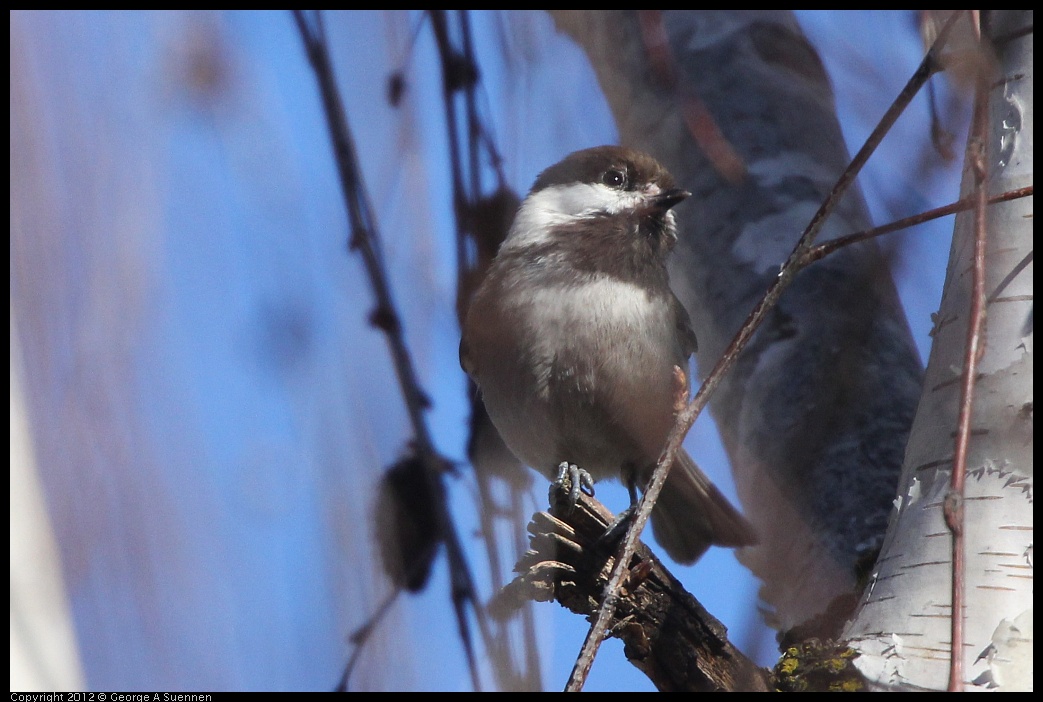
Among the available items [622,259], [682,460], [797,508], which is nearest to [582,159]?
[622,259]

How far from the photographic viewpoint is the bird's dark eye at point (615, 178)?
116 inches

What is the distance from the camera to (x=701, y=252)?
9.29 feet

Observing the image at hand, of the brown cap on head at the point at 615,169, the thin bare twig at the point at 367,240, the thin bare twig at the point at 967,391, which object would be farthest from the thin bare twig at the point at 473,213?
the brown cap on head at the point at 615,169

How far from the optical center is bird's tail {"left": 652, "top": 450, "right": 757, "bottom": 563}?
2.65 metres

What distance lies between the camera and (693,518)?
275 centimetres

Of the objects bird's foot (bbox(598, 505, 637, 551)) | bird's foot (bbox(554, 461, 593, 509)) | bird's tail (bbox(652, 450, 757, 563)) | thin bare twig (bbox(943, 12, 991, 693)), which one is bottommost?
bird's tail (bbox(652, 450, 757, 563))

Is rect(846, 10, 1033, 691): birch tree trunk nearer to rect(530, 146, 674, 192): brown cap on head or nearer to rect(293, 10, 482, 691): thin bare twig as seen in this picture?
rect(293, 10, 482, 691): thin bare twig

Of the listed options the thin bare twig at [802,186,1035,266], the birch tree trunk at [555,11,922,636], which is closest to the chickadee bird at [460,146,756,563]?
the birch tree trunk at [555,11,922,636]

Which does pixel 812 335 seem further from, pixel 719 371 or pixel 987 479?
pixel 719 371

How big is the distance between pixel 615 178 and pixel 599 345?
74cm

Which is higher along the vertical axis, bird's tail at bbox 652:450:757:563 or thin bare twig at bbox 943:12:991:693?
thin bare twig at bbox 943:12:991:693

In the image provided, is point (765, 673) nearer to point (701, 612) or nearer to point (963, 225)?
point (701, 612)

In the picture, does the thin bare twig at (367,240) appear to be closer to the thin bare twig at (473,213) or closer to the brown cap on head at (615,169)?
the thin bare twig at (473,213)

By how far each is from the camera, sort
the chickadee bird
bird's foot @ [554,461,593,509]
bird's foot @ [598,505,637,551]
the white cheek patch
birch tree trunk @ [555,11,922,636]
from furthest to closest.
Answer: the white cheek patch
the chickadee bird
bird's foot @ [554,461,593,509]
birch tree trunk @ [555,11,922,636]
bird's foot @ [598,505,637,551]
